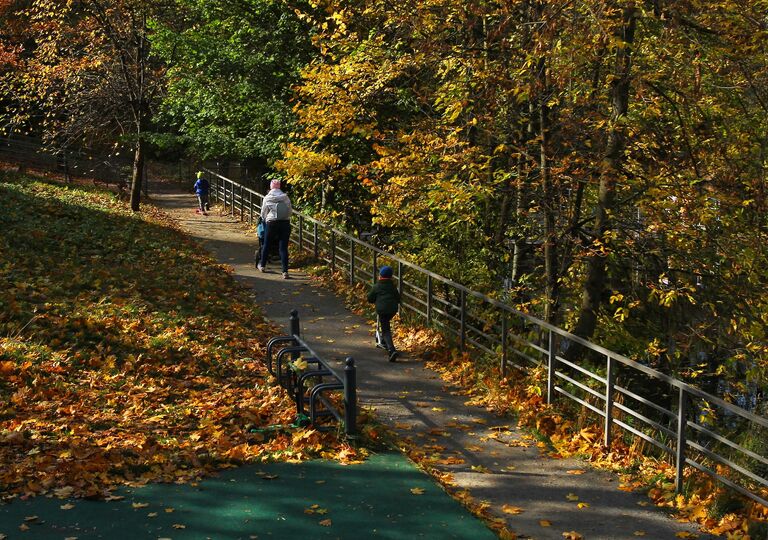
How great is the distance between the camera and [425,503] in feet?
27.3

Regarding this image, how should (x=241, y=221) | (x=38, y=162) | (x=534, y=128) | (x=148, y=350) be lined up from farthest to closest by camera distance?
(x=38, y=162), (x=241, y=221), (x=534, y=128), (x=148, y=350)

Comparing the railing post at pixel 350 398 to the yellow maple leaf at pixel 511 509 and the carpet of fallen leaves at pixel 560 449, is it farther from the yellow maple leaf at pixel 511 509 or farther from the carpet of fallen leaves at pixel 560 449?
the yellow maple leaf at pixel 511 509

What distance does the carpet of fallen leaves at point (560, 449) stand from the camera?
8.21 meters

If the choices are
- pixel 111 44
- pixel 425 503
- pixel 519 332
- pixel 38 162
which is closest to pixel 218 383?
pixel 425 503

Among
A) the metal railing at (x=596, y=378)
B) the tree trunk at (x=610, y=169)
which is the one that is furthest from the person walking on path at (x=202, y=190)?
the tree trunk at (x=610, y=169)

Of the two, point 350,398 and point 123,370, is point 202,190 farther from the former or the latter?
point 350,398

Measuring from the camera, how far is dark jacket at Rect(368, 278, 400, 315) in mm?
13664

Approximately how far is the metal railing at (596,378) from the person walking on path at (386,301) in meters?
0.99

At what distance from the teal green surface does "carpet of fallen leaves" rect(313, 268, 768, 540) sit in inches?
19.3

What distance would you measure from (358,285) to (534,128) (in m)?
5.19

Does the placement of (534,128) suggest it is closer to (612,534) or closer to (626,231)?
(626,231)

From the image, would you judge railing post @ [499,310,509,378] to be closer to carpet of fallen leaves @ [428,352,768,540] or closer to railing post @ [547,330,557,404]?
carpet of fallen leaves @ [428,352,768,540]

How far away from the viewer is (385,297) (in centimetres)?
1372

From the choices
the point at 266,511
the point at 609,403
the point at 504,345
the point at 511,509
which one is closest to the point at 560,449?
the point at 609,403
